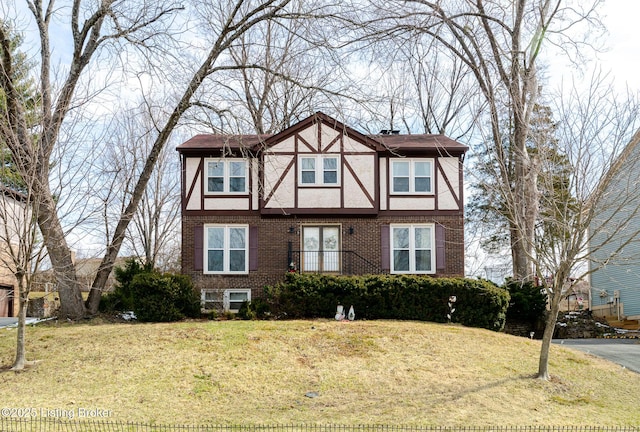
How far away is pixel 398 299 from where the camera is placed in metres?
19.1

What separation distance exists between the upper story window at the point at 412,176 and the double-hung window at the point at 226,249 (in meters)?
5.11

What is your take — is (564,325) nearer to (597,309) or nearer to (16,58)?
(597,309)

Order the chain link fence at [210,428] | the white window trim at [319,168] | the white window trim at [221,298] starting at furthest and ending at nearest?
the white window trim at [319,168] → the white window trim at [221,298] → the chain link fence at [210,428]

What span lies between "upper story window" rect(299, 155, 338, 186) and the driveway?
8.53 metres

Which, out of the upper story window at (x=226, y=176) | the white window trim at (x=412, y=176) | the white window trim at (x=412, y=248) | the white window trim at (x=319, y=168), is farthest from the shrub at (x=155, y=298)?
the white window trim at (x=412, y=176)

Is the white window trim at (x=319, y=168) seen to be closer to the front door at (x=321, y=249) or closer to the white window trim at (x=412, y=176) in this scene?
the front door at (x=321, y=249)

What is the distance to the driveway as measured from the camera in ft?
50.9

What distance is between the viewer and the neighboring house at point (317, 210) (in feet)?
71.3

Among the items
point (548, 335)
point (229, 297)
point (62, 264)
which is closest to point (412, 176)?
point (229, 297)

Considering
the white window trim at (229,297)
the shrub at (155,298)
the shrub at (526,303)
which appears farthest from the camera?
the shrub at (526,303)

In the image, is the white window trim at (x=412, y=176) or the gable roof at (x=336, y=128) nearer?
the gable roof at (x=336, y=128)

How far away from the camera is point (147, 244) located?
30.1m

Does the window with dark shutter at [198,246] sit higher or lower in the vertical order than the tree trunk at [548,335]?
higher

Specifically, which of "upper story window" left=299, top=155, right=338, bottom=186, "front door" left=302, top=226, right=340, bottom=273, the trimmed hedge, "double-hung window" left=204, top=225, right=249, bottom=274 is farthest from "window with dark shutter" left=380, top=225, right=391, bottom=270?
"double-hung window" left=204, top=225, right=249, bottom=274
